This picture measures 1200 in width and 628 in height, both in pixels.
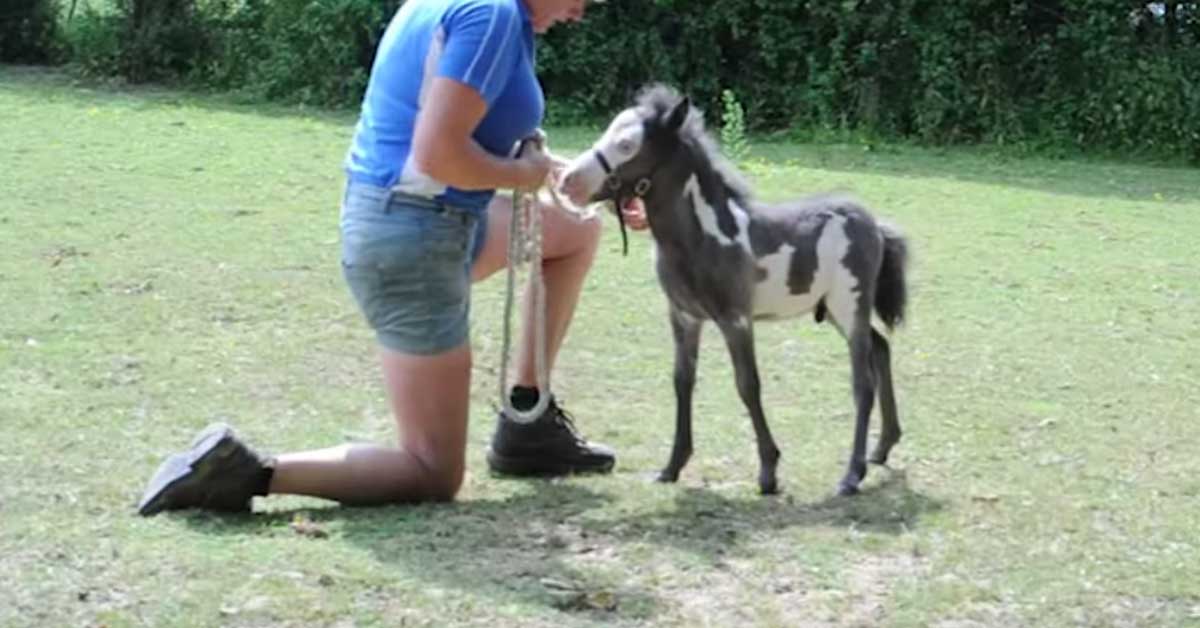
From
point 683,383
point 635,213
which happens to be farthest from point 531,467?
point 635,213

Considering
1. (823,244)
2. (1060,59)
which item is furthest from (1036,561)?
(1060,59)


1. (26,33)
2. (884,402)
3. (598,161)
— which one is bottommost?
(26,33)

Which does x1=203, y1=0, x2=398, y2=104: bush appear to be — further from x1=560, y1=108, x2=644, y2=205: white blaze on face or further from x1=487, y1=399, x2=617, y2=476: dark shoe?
x1=560, y1=108, x2=644, y2=205: white blaze on face

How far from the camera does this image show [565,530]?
5.07 metres

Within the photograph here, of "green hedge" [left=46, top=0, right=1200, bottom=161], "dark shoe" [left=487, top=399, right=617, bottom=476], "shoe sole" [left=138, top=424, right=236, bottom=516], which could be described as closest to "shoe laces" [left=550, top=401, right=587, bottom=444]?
"dark shoe" [left=487, top=399, right=617, bottom=476]

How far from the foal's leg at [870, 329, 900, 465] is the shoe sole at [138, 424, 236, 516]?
6.62 ft

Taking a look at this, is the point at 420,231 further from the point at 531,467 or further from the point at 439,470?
the point at 531,467

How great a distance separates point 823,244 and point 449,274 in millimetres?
1115

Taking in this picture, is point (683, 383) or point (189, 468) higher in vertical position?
point (683, 383)

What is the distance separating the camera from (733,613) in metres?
4.39

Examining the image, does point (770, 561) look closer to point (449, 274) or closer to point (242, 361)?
point (449, 274)

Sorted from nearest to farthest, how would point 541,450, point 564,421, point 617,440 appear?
1. point 541,450
2. point 564,421
3. point 617,440

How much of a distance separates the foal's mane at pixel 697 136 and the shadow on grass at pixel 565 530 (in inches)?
34.5

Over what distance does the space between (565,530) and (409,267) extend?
0.82m
